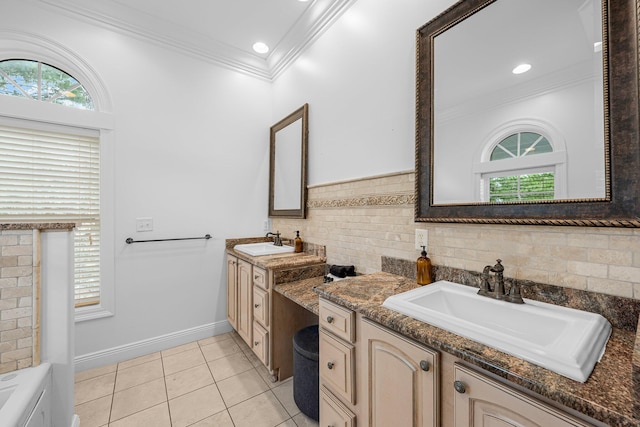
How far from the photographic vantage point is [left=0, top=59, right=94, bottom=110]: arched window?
6.44ft

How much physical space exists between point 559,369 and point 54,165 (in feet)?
10.3

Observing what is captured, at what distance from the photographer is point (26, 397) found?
3.63 ft

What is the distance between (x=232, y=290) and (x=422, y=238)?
75.4 inches

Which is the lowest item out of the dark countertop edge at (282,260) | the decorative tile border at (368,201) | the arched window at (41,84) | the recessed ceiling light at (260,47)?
the dark countertop edge at (282,260)

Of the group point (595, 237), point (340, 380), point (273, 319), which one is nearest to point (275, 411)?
point (273, 319)

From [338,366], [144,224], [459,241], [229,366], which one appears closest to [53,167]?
[144,224]

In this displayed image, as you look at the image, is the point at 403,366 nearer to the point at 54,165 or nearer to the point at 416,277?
the point at 416,277

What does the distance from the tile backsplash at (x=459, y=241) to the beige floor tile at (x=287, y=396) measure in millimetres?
970

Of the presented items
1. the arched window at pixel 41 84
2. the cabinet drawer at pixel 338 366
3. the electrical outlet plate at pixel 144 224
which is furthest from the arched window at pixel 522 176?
the arched window at pixel 41 84

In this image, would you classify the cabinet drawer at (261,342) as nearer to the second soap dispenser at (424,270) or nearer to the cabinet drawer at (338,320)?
the cabinet drawer at (338,320)

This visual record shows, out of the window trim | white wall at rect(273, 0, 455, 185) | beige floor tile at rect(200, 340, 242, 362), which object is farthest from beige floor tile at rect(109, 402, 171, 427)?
white wall at rect(273, 0, 455, 185)

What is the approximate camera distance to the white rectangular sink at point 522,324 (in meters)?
0.67

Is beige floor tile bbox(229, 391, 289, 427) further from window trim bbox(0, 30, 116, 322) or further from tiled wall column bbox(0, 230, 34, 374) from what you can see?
window trim bbox(0, 30, 116, 322)

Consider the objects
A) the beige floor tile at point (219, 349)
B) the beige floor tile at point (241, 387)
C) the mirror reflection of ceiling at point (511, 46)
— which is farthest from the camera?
the beige floor tile at point (219, 349)
